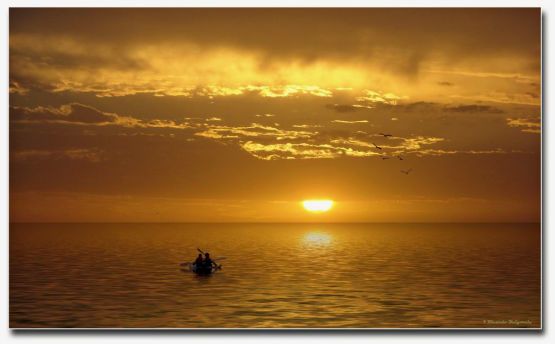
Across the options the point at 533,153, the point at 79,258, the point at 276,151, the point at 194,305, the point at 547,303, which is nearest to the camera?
the point at 547,303

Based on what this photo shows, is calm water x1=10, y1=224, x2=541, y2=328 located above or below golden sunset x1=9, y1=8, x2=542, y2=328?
below

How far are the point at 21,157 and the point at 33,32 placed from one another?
326cm

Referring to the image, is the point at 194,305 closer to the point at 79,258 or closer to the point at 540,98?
the point at 540,98

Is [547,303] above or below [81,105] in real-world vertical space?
below

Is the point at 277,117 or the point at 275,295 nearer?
the point at 277,117

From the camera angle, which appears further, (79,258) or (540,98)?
(79,258)

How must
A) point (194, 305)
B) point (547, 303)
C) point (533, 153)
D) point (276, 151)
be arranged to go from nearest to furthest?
point (547, 303)
point (533, 153)
point (276, 151)
point (194, 305)

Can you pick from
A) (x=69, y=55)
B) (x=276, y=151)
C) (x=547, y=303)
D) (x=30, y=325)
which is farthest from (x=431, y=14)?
(x=30, y=325)

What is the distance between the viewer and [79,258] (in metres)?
44.4

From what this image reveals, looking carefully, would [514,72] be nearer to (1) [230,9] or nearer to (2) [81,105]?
(1) [230,9]

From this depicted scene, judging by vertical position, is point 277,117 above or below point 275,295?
above

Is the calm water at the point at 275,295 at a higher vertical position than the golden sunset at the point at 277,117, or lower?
lower

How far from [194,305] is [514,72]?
1274 centimetres
